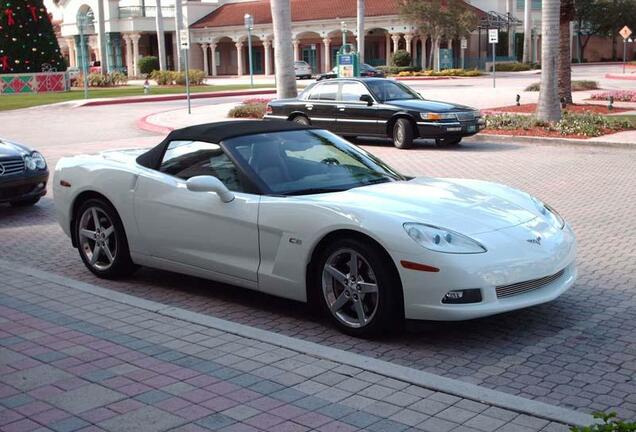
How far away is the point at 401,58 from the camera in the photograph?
6619 cm

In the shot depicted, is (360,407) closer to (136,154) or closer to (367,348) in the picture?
(367,348)

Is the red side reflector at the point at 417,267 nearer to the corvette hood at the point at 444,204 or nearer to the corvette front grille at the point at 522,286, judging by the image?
the corvette hood at the point at 444,204

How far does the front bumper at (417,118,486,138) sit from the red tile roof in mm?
51771

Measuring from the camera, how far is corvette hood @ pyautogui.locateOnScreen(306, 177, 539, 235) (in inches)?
220

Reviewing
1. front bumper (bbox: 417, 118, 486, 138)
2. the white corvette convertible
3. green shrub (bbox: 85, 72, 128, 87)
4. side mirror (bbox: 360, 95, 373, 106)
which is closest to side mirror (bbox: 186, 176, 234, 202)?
the white corvette convertible

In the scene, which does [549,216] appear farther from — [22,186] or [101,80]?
[101,80]

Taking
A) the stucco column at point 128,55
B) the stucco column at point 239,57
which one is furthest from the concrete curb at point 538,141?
the stucco column at point 128,55

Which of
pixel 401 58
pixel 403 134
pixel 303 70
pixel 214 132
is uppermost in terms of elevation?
pixel 401 58

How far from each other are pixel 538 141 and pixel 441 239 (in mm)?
13604

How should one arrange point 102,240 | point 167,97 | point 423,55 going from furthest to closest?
point 423,55 < point 167,97 < point 102,240

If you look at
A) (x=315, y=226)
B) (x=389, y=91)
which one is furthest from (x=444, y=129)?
(x=315, y=226)

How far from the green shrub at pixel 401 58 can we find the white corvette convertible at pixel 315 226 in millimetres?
60356

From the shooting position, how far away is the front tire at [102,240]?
23.8 feet

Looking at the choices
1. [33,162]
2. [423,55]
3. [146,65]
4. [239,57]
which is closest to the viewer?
[33,162]
